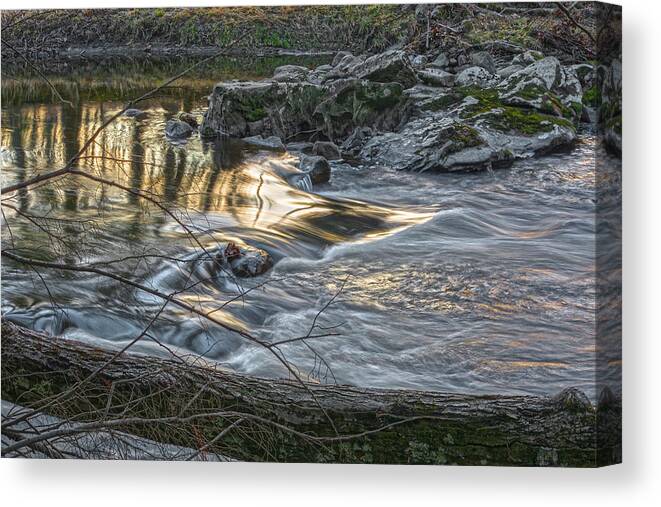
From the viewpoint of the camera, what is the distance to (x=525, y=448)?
170 inches

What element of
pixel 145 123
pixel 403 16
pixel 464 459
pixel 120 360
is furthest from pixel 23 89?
pixel 464 459

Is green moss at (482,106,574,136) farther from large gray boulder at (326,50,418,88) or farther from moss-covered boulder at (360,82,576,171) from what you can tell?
large gray boulder at (326,50,418,88)

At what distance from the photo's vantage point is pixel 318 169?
4.58 metres

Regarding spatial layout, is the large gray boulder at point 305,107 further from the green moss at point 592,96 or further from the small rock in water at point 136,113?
the green moss at point 592,96

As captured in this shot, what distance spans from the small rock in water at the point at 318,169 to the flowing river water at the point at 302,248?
4 centimetres

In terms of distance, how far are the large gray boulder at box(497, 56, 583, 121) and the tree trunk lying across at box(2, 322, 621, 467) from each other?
3.91ft

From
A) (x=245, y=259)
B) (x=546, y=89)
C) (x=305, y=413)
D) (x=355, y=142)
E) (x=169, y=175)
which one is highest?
(x=546, y=89)

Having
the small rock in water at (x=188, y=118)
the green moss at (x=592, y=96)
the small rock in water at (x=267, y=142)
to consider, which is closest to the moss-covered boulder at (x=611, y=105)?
the green moss at (x=592, y=96)

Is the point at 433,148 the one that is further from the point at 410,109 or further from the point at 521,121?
the point at 521,121

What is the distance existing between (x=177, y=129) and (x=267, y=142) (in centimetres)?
41

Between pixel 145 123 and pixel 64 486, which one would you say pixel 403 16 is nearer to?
pixel 145 123

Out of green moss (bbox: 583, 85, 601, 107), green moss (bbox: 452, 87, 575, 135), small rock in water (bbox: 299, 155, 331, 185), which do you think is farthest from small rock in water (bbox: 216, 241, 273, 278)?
green moss (bbox: 583, 85, 601, 107)

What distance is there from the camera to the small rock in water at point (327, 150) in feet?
15.0

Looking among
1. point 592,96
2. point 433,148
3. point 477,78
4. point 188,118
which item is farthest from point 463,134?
point 188,118
